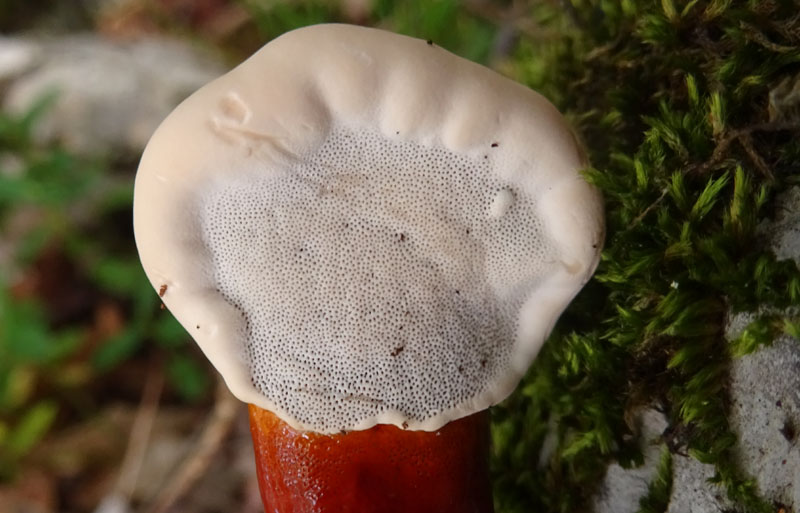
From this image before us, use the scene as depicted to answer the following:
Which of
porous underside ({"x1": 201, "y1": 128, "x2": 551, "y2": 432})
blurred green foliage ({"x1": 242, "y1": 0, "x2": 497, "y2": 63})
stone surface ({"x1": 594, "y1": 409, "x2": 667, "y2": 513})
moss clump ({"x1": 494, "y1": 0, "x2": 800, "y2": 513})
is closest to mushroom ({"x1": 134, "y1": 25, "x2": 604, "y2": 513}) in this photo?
porous underside ({"x1": 201, "y1": 128, "x2": 551, "y2": 432})

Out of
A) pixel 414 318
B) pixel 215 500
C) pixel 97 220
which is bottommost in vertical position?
pixel 215 500

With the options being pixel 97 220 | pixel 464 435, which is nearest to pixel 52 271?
pixel 97 220

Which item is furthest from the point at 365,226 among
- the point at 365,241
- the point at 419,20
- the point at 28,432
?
the point at 28,432

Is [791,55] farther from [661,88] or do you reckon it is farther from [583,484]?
[583,484]

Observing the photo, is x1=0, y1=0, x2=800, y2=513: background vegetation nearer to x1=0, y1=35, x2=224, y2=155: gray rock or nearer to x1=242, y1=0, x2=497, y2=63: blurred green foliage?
x1=242, y1=0, x2=497, y2=63: blurred green foliage

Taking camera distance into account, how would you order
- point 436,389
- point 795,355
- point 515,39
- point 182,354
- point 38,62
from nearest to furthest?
point 795,355 → point 436,389 → point 515,39 → point 182,354 → point 38,62

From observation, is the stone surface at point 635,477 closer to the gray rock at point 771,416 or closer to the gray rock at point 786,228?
the gray rock at point 771,416

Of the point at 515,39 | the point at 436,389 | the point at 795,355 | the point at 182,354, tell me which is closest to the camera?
the point at 795,355
